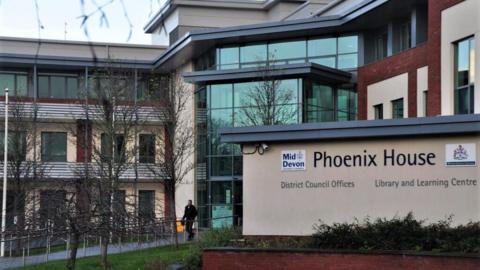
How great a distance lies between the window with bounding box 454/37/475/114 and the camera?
21719 mm

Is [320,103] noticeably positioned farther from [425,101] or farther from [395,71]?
[425,101]

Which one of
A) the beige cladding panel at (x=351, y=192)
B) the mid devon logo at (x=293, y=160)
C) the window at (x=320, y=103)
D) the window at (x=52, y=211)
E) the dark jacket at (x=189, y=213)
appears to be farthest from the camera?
the window at (x=320, y=103)

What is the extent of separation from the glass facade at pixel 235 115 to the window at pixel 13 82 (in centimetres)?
1149

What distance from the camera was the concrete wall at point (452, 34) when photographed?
70.6 ft

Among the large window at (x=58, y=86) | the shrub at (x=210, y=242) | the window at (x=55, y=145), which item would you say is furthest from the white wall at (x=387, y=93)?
the window at (x=55, y=145)

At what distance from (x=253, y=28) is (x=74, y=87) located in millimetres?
14457

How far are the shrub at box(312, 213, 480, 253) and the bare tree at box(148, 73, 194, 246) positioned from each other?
719 inches

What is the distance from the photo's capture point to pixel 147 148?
39.8 metres

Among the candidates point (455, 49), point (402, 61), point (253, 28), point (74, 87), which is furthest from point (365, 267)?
point (74, 87)

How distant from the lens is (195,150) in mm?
37531

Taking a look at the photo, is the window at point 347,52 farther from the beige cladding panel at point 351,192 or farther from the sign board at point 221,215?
the beige cladding panel at point 351,192

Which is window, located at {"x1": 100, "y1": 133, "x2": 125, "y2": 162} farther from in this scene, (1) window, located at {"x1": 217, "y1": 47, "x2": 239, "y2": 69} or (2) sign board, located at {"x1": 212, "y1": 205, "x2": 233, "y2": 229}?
(1) window, located at {"x1": 217, "y1": 47, "x2": 239, "y2": 69}

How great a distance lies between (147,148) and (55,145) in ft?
22.3

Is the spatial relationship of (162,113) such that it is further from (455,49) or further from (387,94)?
(455,49)
